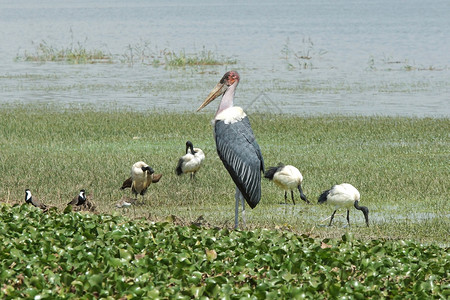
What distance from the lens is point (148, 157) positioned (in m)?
14.0

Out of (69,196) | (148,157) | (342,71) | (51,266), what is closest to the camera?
(51,266)

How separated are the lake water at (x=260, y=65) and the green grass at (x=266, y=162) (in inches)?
139

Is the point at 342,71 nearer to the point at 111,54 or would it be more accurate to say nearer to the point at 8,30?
the point at 111,54

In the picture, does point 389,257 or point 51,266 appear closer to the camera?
point 51,266

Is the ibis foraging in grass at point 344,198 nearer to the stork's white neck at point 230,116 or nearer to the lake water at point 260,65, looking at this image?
the stork's white neck at point 230,116

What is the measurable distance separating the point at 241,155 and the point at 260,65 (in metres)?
26.1

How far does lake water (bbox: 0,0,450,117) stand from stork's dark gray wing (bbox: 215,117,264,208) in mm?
12005

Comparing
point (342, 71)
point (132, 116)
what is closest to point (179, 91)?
point (132, 116)

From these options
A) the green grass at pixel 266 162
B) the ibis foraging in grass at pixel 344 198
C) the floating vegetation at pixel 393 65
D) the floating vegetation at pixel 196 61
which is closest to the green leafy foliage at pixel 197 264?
the green grass at pixel 266 162

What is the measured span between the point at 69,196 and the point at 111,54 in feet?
94.4

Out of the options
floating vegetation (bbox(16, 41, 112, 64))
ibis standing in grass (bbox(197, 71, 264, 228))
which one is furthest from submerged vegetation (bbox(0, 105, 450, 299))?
floating vegetation (bbox(16, 41, 112, 64))

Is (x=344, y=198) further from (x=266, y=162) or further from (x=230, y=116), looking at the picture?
(x=266, y=162)

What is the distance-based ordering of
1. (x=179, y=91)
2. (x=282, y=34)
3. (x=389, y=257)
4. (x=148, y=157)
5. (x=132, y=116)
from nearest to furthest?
(x=389, y=257)
(x=148, y=157)
(x=132, y=116)
(x=179, y=91)
(x=282, y=34)

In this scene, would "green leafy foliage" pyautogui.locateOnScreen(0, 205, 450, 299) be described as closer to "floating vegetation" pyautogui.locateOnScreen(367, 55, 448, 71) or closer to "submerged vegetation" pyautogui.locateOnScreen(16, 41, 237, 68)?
"floating vegetation" pyautogui.locateOnScreen(367, 55, 448, 71)
